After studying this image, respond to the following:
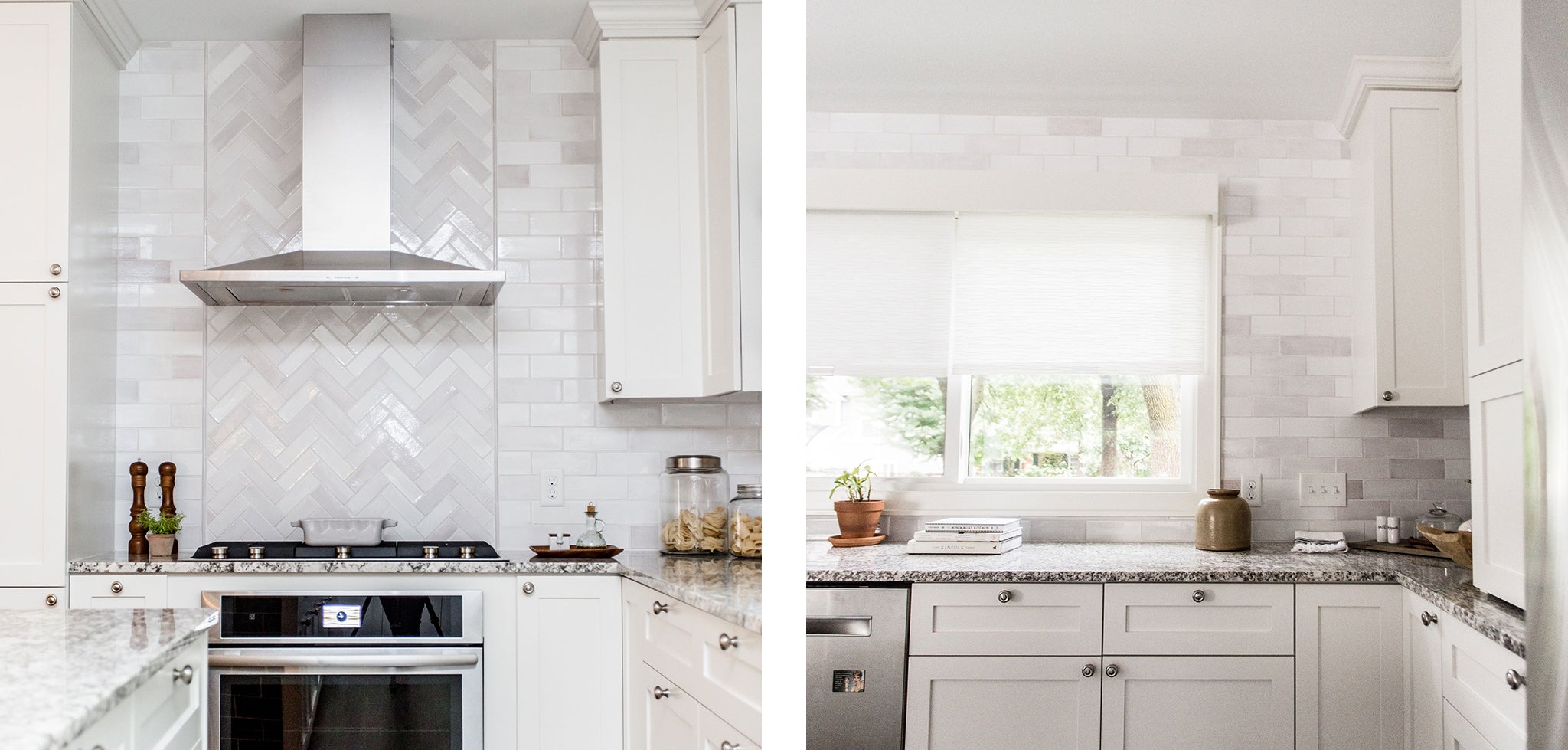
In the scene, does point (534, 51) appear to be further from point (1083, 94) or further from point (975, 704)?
point (975, 704)

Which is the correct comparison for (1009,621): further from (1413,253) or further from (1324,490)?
(1413,253)

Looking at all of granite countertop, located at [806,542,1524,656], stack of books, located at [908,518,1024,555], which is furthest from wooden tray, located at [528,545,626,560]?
stack of books, located at [908,518,1024,555]

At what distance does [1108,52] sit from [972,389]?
910 mm

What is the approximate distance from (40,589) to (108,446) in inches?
17.0

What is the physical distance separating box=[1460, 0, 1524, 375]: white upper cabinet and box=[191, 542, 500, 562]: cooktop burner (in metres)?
2.03

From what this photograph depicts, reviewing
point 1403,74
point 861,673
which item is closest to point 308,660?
point 861,673

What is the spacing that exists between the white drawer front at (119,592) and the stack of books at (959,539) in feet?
5.59

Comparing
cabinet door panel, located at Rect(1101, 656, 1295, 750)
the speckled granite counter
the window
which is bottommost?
cabinet door panel, located at Rect(1101, 656, 1295, 750)

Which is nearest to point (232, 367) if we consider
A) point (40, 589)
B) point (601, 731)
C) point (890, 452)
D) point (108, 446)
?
point (108, 446)

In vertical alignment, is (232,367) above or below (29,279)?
below

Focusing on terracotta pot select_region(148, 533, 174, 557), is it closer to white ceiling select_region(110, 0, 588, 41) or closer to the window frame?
white ceiling select_region(110, 0, 588, 41)

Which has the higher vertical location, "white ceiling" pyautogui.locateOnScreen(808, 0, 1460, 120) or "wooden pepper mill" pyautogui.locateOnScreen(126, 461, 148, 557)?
"white ceiling" pyautogui.locateOnScreen(808, 0, 1460, 120)

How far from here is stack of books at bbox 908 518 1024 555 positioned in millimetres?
2400

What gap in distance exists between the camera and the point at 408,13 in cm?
260
